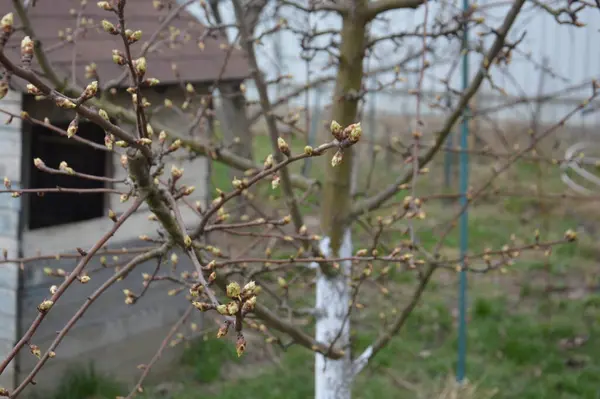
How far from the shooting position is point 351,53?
2764mm

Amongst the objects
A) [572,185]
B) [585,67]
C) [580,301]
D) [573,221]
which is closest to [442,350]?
[580,301]

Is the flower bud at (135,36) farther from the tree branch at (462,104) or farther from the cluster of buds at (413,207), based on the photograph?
the tree branch at (462,104)

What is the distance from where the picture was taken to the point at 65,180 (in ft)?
17.6

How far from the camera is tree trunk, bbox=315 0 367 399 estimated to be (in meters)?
2.77

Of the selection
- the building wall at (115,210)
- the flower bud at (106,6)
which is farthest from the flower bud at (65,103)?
the building wall at (115,210)

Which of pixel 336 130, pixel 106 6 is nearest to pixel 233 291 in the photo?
Result: pixel 336 130

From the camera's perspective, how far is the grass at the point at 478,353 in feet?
15.6

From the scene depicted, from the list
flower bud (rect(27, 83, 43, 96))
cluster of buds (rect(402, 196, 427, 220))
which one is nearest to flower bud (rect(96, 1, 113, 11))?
flower bud (rect(27, 83, 43, 96))

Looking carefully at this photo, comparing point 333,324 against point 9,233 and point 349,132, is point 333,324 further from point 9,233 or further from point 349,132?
point 9,233

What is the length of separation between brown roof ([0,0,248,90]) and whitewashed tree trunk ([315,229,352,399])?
54.3 inches

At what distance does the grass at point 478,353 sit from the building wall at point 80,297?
0.31 meters

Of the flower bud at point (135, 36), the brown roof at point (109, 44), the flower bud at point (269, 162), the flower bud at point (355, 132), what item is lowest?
the flower bud at point (355, 132)

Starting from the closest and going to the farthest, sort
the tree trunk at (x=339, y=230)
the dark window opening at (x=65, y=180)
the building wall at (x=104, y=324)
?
the tree trunk at (x=339, y=230), the building wall at (x=104, y=324), the dark window opening at (x=65, y=180)

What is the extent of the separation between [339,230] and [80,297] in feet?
6.71
